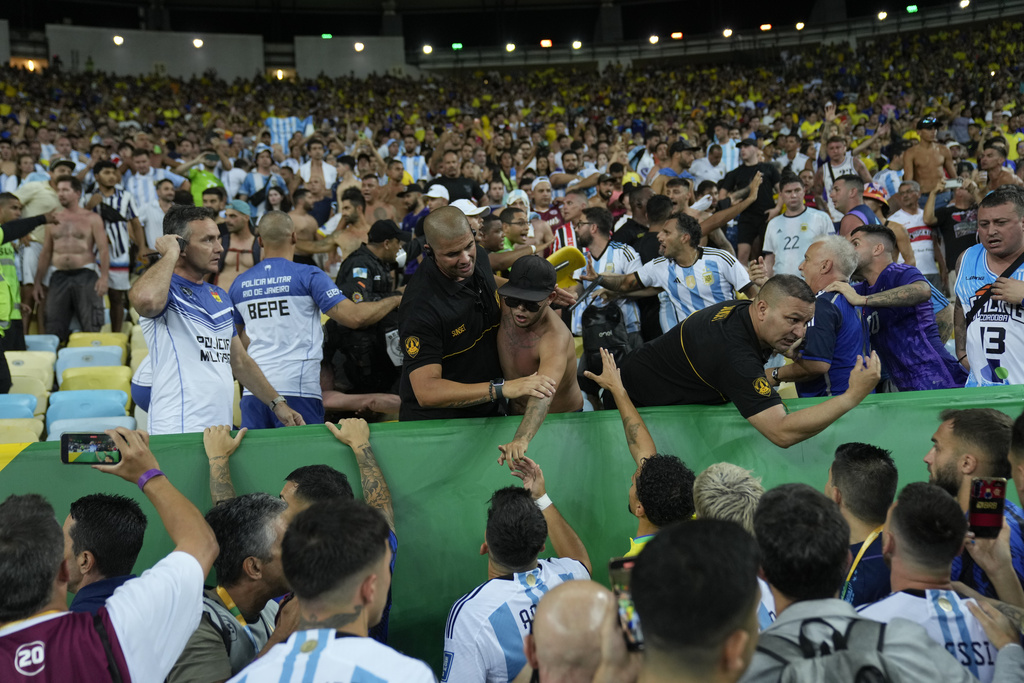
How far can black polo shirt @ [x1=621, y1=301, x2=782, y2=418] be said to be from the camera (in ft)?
13.1

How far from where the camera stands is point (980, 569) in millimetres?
2881

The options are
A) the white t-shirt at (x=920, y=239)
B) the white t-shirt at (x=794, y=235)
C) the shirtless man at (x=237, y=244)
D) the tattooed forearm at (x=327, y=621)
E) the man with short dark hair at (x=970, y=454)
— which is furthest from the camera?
the white t-shirt at (x=920, y=239)

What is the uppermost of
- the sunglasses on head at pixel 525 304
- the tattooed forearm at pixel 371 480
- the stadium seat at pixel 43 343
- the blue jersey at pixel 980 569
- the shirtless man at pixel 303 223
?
the shirtless man at pixel 303 223

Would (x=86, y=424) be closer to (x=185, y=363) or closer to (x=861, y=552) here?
(x=185, y=363)

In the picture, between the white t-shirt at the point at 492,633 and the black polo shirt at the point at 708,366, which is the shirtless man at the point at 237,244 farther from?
the white t-shirt at the point at 492,633

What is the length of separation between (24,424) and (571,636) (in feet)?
15.7

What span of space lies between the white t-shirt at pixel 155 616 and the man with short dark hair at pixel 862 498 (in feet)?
7.07

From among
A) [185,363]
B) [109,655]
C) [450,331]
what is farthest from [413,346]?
[109,655]

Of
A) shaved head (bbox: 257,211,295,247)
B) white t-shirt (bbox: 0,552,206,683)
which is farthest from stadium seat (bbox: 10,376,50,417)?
white t-shirt (bbox: 0,552,206,683)

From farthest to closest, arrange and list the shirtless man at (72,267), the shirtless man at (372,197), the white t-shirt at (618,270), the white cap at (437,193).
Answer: the shirtless man at (372,197), the shirtless man at (72,267), the white cap at (437,193), the white t-shirt at (618,270)

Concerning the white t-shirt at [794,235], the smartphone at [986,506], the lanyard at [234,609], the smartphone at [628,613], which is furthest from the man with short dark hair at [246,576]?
the white t-shirt at [794,235]

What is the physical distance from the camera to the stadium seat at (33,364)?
717 centimetres

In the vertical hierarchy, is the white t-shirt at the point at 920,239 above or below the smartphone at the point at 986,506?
above

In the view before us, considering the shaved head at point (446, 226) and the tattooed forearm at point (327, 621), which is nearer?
the tattooed forearm at point (327, 621)
